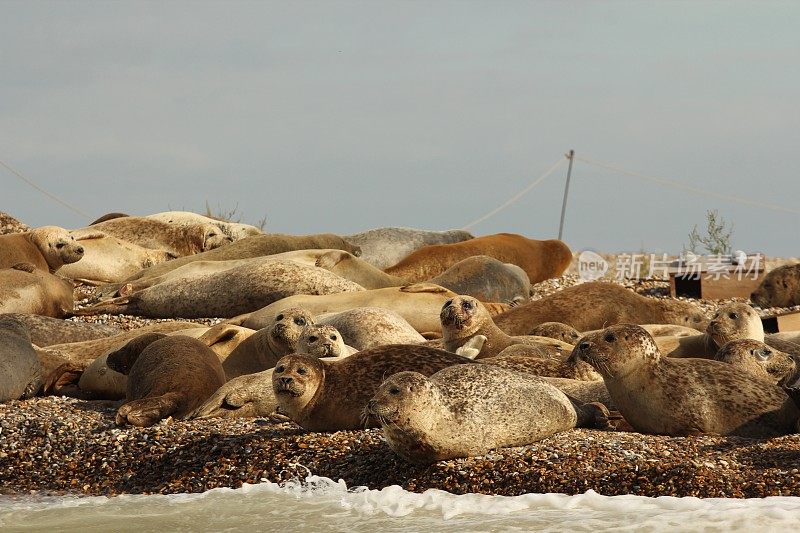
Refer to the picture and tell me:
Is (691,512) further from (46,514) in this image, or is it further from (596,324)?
(596,324)

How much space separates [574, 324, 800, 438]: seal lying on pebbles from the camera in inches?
252

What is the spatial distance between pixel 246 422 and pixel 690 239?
11670 millimetres

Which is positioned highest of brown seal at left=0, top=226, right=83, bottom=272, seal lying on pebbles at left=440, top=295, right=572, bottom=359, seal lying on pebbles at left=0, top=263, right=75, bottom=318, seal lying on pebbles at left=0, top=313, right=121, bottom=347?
seal lying on pebbles at left=440, top=295, right=572, bottom=359

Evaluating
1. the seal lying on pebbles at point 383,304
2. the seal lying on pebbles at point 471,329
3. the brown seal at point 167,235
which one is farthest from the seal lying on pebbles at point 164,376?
the brown seal at point 167,235

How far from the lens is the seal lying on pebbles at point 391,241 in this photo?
53.4ft

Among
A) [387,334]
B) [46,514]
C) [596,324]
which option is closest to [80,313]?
[387,334]

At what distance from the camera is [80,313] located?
1183 centimetres

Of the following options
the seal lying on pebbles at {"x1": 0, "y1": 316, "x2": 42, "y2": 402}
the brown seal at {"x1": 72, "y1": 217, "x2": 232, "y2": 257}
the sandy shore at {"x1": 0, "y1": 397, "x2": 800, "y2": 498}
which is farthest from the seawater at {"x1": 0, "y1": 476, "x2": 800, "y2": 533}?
the brown seal at {"x1": 72, "y1": 217, "x2": 232, "y2": 257}

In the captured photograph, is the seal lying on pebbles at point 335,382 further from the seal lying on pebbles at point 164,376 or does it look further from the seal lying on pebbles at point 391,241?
the seal lying on pebbles at point 391,241

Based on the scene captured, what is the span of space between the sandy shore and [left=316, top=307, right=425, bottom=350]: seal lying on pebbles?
6.18 ft

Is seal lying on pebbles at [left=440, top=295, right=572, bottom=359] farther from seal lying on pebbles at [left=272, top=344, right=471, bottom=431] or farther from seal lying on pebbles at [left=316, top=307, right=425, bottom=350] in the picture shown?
seal lying on pebbles at [left=272, top=344, right=471, bottom=431]

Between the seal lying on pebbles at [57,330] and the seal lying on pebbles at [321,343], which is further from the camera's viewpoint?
the seal lying on pebbles at [57,330]

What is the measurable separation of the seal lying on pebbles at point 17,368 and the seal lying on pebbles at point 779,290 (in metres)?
8.75

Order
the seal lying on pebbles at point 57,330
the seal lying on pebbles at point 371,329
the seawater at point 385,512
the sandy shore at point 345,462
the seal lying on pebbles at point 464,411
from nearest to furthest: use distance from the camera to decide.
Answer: the seawater at point 385,512, the sandy shore at point 345,462, the seal lying on pebbles at point 464,411, the seal lying on pebbles at point 371,329, the seal lying on pebbles at point 57,330
